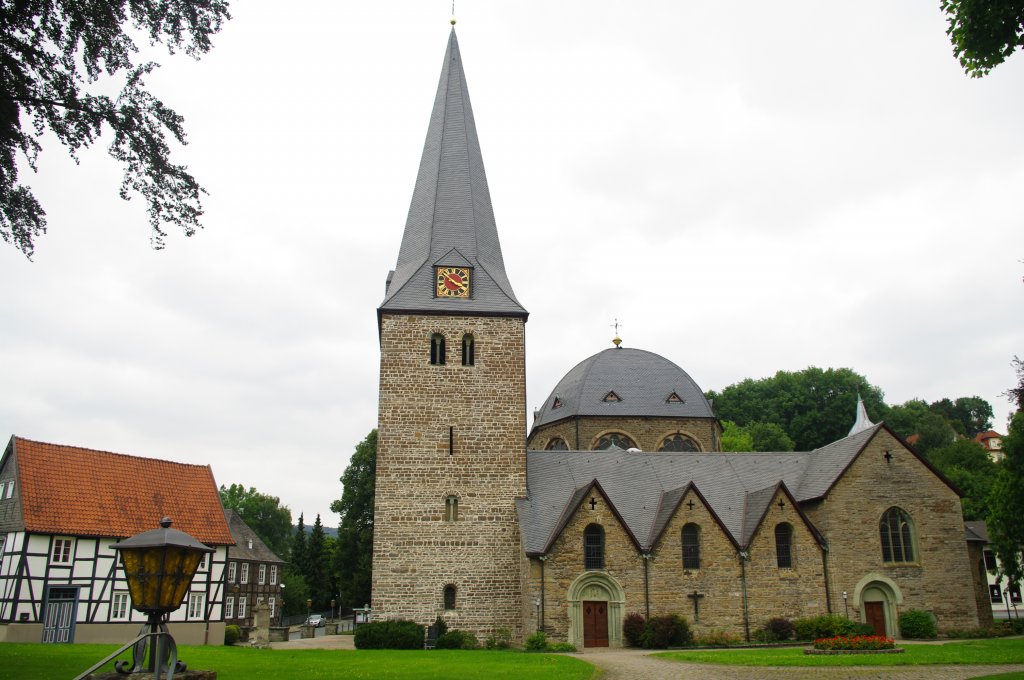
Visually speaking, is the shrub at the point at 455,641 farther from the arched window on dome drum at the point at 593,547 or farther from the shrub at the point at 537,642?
the arched window on dome drum at the point at 593,547

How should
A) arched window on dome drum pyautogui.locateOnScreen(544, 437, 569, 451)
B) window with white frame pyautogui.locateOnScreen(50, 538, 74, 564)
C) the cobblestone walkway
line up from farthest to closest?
arched window on dome drum pyautogui.locateOnScreen(544, 437, 569, 451) < window with white frame pyautogui.locateOnScreen(50, 538, 74, 564) < the cobblestone walkway

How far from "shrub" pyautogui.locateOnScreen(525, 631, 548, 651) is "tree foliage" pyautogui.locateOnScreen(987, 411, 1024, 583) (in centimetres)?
1900

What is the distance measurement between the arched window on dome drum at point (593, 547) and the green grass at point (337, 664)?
5937 mm

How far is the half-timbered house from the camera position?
29.0m

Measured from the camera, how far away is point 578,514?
29562mm

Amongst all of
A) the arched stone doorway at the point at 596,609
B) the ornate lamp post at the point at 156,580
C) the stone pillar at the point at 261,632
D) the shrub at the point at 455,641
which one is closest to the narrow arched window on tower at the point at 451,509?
the shrub at the point at 455,641

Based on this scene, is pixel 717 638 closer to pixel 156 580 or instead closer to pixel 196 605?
pixel 196 605

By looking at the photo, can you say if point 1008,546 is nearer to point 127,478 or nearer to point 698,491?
point 698,491

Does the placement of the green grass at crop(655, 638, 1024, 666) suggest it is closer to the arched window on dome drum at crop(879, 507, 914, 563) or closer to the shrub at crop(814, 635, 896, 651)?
the shrub at crop(814, 635, 896, 651)

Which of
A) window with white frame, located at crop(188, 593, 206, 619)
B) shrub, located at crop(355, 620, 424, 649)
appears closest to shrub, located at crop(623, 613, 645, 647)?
shrub, located at crop(355, 620, 424, 649)

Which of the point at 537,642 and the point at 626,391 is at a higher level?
the point at 626,391

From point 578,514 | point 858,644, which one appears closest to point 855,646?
point 858,644

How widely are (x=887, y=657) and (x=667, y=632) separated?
8.72 meters

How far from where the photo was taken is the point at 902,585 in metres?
30.4
